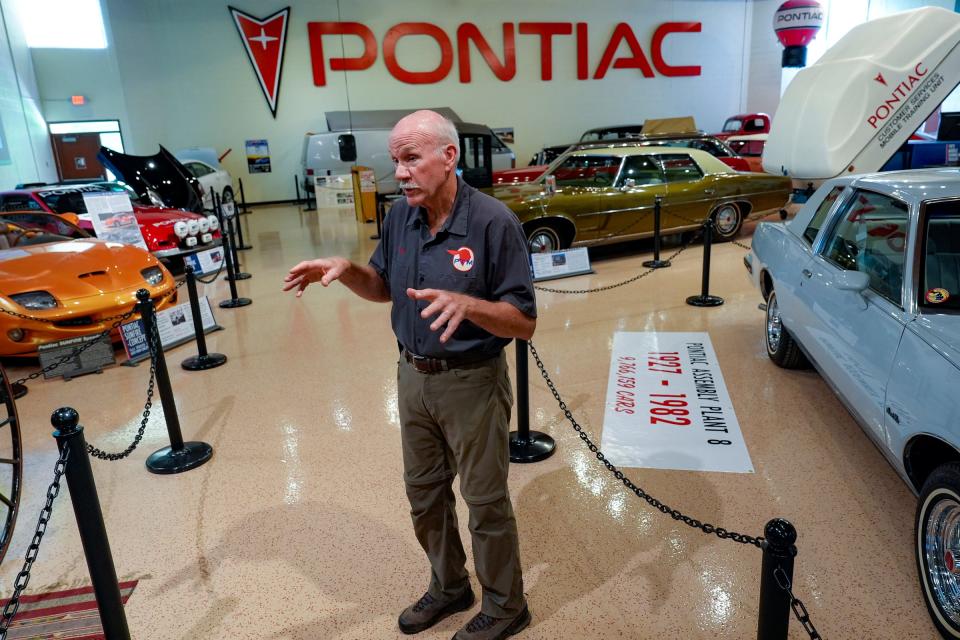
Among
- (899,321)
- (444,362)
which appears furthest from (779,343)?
(444,362)

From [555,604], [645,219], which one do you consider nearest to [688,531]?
[555,604]

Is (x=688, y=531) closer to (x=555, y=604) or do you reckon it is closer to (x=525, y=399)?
(x=555, y=604)

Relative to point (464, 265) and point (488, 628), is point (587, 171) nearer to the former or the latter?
point (464, 265)

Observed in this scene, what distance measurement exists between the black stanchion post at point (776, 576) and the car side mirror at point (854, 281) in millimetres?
1698

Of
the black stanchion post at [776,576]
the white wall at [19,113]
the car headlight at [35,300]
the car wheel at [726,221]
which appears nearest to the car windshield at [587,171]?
the car wheel at [726,221]

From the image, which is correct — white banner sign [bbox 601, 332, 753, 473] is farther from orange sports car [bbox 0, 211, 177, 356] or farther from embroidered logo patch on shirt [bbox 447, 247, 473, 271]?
orange sports car [bbox 0, 211, 177, 356]

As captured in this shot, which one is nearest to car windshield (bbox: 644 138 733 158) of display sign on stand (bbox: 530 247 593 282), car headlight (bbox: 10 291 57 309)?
display sign on stand (bbox: 530 247 593 282)

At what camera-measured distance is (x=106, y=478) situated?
3.56 meters

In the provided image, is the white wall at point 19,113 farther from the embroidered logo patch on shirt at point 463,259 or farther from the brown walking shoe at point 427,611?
the embroidered logo patch on shirt at point 463,259

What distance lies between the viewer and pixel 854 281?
9.20 feet

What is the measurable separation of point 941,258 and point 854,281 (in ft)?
1.09

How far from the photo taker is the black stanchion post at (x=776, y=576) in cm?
146

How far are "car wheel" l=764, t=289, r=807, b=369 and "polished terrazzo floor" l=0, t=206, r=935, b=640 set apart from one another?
0.31 feet

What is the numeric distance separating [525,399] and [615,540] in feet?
3.22
